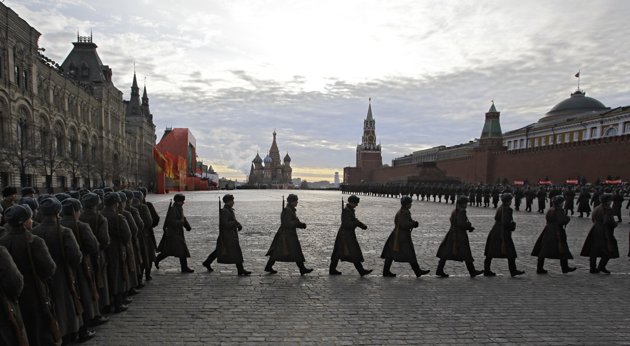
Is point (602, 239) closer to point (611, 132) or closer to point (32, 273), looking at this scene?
point (32, 273)

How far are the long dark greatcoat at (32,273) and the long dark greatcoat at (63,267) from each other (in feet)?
1.10

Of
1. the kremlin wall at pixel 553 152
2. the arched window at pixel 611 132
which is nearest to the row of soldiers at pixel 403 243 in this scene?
the kremlin wall at pixel 553 152

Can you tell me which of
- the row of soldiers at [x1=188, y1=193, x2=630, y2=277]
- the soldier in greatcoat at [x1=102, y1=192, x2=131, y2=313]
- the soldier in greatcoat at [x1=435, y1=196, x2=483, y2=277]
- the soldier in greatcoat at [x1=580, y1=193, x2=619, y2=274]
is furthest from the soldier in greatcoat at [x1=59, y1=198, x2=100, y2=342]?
the soldier in greatcoat at [x1=580, y1=193, x2=619, y2=274]

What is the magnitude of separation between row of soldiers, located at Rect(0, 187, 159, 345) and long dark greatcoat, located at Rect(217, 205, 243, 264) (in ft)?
5.03

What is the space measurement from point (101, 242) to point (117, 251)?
572mm

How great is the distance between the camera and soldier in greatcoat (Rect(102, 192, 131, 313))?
5.21 m

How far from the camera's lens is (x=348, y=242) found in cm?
710

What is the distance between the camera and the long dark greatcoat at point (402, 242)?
6.89 metres

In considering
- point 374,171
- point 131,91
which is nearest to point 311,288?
point 131,91

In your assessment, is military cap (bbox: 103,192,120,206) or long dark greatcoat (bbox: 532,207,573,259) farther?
long dark greatcoat (bbox: 532,207,573,259)

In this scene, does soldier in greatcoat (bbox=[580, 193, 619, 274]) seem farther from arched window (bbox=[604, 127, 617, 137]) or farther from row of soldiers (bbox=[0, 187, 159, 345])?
arched window (bbox=[604, 127, 617, 137])

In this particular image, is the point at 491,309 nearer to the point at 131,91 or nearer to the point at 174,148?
the point at 174,148

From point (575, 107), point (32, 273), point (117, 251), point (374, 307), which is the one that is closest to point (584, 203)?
point (374, 307)

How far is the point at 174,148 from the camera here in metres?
59.9
